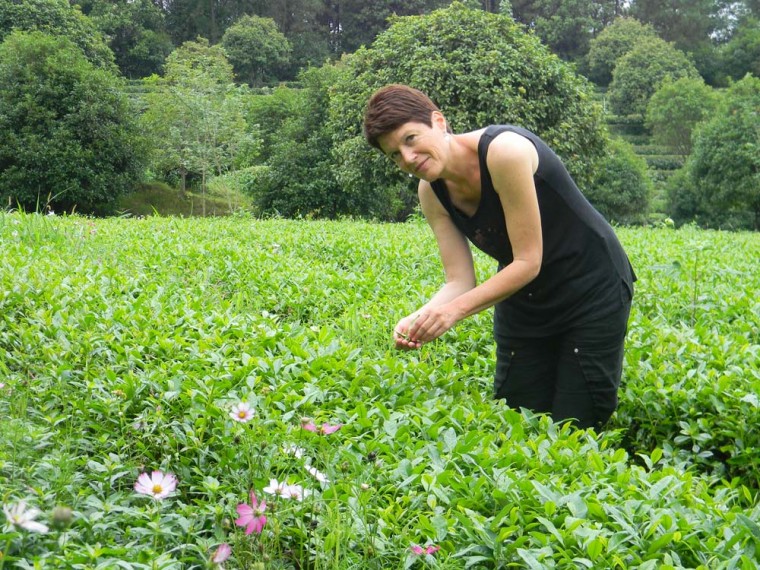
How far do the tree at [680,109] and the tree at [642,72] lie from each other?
19.8ft

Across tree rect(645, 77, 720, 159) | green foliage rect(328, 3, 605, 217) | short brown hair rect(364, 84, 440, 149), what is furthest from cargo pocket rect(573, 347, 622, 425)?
tree rect(645, 77, 720, 159)

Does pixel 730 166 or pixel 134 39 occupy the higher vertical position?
pixel 134 39

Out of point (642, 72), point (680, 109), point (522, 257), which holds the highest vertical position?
point (642, 72)

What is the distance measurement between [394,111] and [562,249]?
2.59ft

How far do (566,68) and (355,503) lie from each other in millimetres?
16455

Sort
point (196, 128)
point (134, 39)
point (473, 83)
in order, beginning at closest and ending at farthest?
point (473, 83) → point (196, 128) → point (134, 39)

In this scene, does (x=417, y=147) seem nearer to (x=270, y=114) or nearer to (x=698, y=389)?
(x=698, y=389)

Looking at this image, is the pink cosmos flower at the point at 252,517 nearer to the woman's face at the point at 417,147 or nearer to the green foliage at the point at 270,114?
the woman's face at the point at 417,147

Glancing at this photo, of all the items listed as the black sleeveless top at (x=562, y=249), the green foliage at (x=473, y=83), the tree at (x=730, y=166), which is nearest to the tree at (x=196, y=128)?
the green foliage at (x=473, y=83)

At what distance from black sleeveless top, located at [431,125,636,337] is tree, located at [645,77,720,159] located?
4138 cm

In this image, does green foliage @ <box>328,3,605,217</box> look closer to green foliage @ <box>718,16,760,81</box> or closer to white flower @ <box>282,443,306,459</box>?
white flower @ <box>282,443,306,459</box>

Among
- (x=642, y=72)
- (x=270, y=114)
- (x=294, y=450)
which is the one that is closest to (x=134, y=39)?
(x=270, y=114)

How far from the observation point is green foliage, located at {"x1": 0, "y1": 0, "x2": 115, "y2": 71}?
3662 centimetres

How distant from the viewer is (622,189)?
3112 cm
